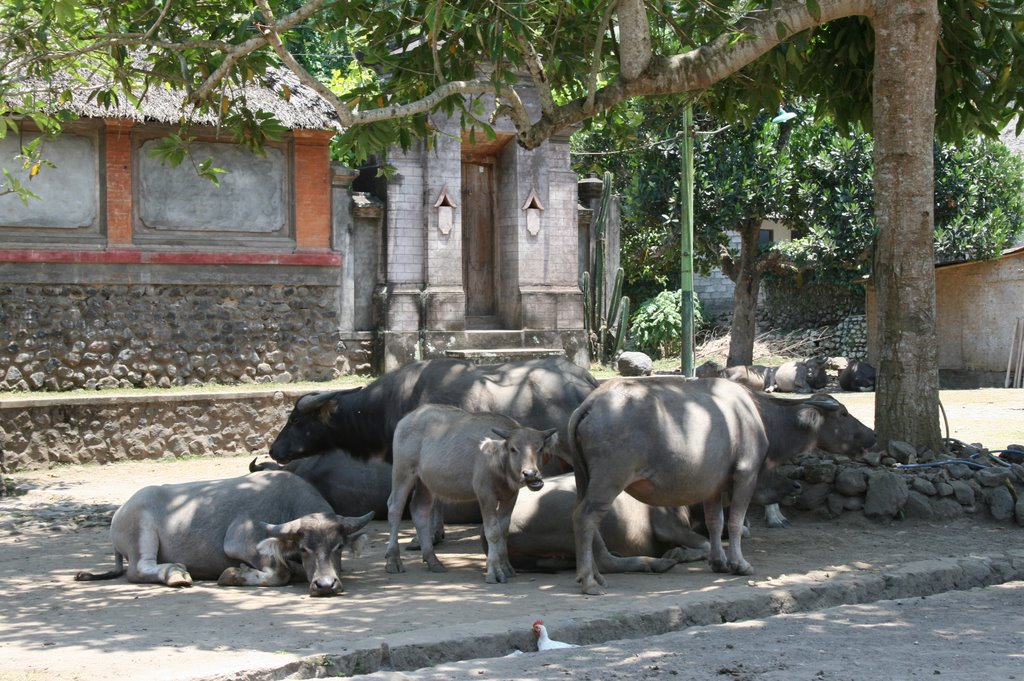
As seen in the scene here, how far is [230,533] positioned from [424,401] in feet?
8.34

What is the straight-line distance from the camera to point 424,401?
970 centimetres

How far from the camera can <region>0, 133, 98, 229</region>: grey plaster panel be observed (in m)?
15.5

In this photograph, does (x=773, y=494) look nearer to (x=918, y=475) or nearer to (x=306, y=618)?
(x=918, y=475)

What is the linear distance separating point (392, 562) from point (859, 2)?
21.2 ft

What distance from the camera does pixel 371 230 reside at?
773 inches

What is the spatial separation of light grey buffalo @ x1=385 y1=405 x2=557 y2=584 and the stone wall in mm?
7968

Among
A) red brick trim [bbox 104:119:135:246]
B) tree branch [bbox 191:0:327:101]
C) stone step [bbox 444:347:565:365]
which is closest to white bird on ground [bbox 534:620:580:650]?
tree branch [bbox 191:0:327:101]

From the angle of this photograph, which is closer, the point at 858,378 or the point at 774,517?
the point at 774,517

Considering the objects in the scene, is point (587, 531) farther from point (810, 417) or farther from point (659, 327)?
point (659, 327)

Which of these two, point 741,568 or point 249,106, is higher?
point 249,106

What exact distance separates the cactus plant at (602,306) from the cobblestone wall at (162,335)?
6.49 meters

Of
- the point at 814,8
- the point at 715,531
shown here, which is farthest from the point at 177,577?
the point at 814,8

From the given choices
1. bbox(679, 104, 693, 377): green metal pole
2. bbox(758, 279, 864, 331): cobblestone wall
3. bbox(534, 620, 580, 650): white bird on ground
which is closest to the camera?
bbox(534, 620, 580, 650): white bird on ground

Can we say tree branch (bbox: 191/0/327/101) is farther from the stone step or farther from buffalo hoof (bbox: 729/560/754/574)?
the stone step
